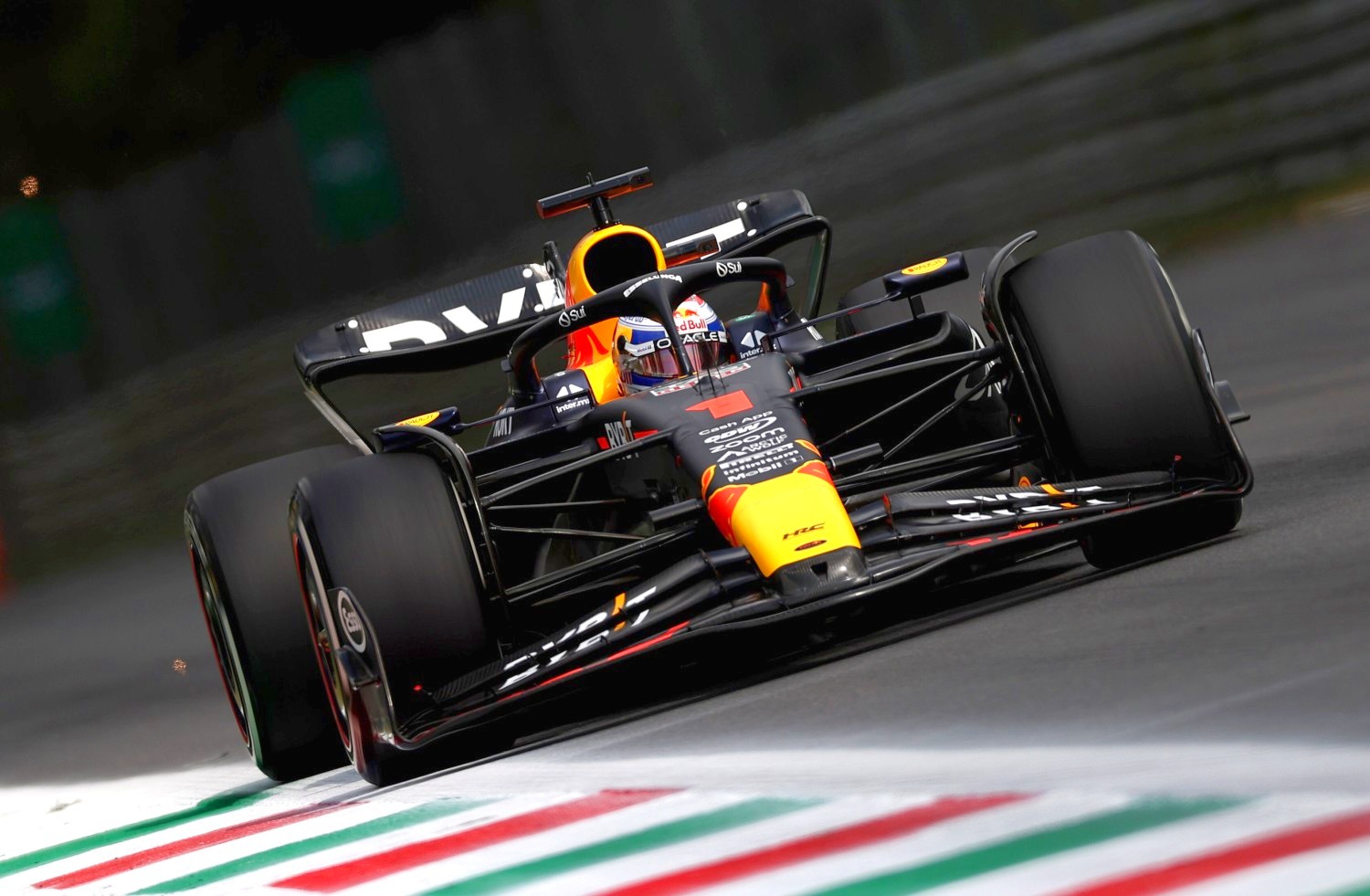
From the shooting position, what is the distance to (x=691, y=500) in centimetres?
530

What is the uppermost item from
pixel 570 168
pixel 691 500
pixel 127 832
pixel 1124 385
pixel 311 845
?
pixel 570 168

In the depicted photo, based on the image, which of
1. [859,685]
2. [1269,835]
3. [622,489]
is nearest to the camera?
[1269,835]

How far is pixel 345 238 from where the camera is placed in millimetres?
15109

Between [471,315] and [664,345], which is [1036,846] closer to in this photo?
[664,345]

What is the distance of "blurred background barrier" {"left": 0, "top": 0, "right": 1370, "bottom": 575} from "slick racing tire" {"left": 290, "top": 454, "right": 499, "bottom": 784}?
6.97m

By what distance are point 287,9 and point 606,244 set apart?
10036 millimetres

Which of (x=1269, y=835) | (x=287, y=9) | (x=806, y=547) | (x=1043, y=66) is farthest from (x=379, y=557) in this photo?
(x=287, y=9)

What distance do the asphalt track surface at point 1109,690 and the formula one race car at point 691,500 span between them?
0.72ft

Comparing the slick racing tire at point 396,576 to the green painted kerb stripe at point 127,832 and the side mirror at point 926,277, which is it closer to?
the green painted kerb stripe at point 127,832

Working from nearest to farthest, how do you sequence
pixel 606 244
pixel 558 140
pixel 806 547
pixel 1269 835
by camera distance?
pixel 1269 835 → pixel 806 547 → pixel 606 244 → pixel 558 140

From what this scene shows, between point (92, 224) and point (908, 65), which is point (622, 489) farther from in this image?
point (92, 224)

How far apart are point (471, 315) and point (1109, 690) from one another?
14.8 feet

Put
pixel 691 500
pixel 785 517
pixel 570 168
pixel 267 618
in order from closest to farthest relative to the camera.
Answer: pixel 785 517 < pixel 691 500 < pixel 267 618 < pixel 570 168

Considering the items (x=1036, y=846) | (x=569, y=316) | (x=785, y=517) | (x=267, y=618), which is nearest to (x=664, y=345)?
(x=569, y=316)
